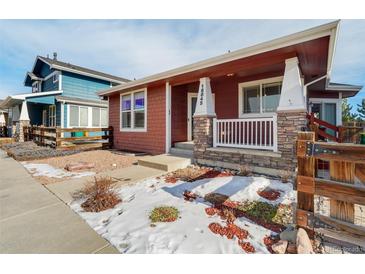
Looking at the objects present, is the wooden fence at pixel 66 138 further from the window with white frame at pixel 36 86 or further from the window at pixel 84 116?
the window with white frame at pixel 36 86

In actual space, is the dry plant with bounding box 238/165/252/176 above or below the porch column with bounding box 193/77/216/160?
below

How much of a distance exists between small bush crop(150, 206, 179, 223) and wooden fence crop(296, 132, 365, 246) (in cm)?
157

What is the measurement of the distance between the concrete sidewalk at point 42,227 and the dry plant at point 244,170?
11.9 ft

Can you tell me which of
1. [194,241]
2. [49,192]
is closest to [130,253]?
[194,241]

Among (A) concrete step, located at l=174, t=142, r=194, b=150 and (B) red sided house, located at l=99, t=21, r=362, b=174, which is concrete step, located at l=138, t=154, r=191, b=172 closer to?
(B) red sided house, located at l=99, t=21, r=362, b=174

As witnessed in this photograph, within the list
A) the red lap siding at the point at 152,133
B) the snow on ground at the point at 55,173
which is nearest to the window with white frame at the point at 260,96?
the red lap siding at the point at 152,133

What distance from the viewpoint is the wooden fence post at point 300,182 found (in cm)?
219

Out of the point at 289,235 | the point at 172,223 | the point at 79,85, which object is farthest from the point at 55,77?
the point at 289,235

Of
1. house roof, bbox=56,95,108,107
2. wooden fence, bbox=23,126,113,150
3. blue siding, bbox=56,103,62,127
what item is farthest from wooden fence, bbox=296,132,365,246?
blue siding, bbox=56,103,62,127

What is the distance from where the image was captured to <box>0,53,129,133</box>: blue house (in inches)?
504

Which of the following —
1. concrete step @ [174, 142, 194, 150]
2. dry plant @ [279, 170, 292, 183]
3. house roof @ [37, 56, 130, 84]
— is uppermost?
house roof @ [37, 56, 130, 84]
